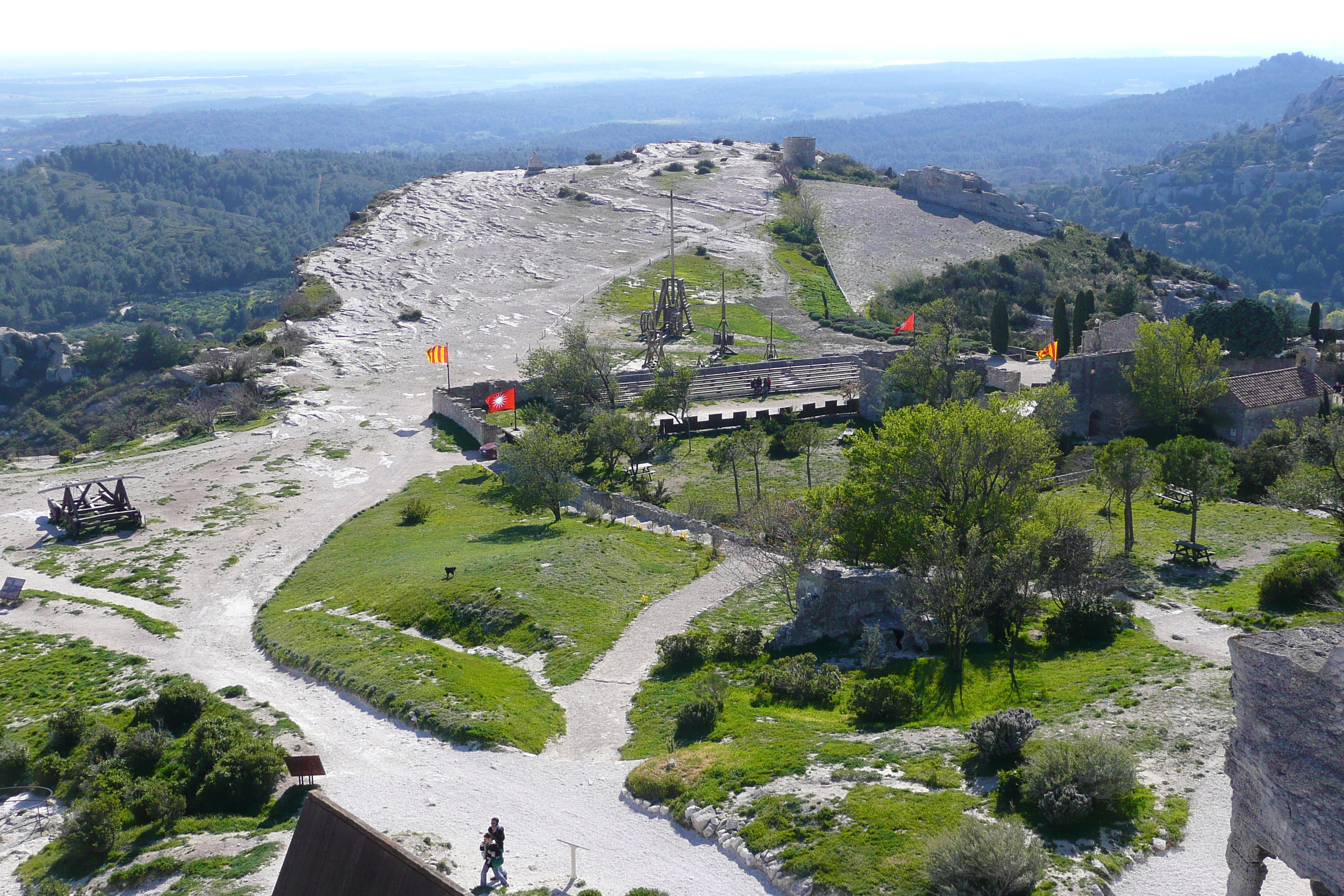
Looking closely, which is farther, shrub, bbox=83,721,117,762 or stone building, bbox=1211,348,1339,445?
stone building, bbox=1211,348,1339,445

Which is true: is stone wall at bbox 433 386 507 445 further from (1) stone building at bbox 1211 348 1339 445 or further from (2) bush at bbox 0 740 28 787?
(1) stone building at bbox 1211 348 1339 445

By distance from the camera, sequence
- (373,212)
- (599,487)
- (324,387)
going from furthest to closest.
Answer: (373,212)
(324,387)
(599,487)

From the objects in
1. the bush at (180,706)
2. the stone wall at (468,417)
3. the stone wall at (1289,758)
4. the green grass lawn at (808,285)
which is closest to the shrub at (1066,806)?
the stone wall at (1289,758)

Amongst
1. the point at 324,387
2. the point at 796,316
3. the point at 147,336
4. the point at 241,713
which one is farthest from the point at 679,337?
the point at 241,713

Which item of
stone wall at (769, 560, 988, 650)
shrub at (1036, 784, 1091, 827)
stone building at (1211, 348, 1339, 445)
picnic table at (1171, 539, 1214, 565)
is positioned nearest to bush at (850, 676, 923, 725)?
stone wall at (769, 560, 988, 650)

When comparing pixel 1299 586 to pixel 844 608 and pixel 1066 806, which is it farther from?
pixel 1066 806

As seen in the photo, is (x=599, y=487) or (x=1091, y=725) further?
(x=599, y=487)

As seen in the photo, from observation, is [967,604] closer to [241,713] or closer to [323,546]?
[241,713]
